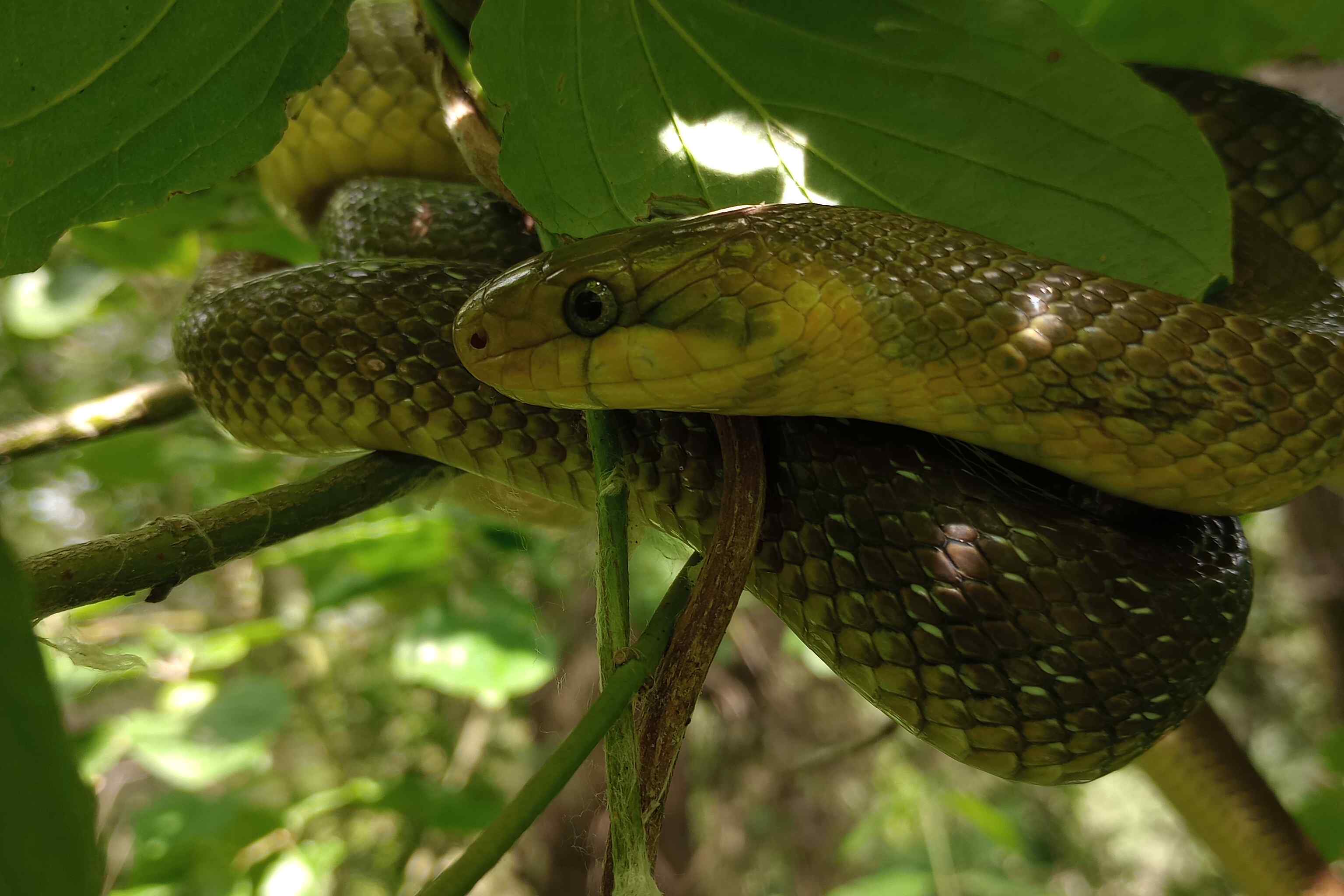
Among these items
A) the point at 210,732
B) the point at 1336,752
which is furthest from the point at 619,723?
the point at 1336,752

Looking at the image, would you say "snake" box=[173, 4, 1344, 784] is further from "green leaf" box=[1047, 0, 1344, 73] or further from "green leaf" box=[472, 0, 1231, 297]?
"green leaf" box=[1047, 0, 1344, 73]

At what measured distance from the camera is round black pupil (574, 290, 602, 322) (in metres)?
1.25

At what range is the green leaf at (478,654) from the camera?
2414 mm

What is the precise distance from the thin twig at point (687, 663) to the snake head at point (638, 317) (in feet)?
0.69

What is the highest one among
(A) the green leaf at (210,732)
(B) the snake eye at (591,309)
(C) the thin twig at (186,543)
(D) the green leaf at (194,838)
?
(B) the snake eye at (591,309)

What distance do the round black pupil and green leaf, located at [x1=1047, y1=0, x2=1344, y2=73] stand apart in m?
1.00

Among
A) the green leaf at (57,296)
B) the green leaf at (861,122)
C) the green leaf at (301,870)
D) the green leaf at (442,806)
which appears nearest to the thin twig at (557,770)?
the green leaf at (861,122)

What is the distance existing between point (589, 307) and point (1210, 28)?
1337 millimetres

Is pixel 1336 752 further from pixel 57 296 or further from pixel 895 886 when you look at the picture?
pixel 57 296

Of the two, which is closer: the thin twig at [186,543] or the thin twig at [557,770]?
the thin twig at [557,770]

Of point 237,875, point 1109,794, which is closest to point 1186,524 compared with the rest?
point 237,875

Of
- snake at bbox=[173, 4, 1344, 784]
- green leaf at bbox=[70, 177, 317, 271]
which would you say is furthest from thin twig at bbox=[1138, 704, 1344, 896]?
green leaf at bbox=[70, 177, 317, 271]

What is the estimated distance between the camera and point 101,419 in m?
2.06

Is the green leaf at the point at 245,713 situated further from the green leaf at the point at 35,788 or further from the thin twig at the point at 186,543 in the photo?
the green leaf at the point at 35,788
